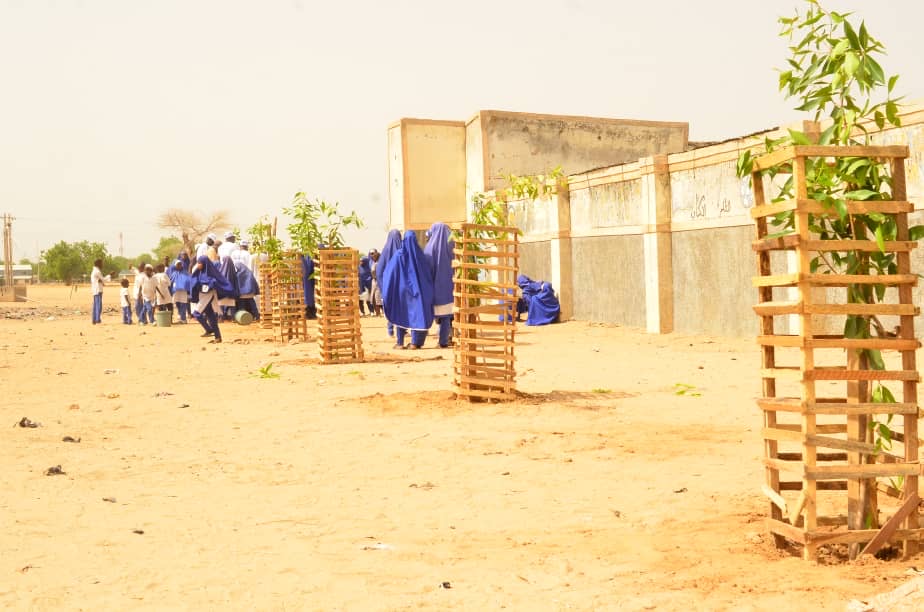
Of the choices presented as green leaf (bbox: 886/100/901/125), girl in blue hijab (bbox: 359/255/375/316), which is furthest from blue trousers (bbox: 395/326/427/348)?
green leaf (bbox: 886/100/901/125)

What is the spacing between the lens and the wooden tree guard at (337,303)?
1455 centimetres

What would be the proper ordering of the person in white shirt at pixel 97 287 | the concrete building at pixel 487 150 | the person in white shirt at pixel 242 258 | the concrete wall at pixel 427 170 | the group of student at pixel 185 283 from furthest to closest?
the concrete wall at pixel 427 170 < the concrete building at pixel 487 150 < the person in white shirt at pixel 97 287 < the person in white shirt at pixel 242 258 < the group of student at pixel 185 283

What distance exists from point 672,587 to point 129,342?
58.4 ft

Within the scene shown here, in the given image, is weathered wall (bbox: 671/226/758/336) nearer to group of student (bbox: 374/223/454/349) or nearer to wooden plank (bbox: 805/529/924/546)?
group of student (bbox: 374/223/454/349)

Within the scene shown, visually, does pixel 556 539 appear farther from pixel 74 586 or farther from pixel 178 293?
pixel 178 293

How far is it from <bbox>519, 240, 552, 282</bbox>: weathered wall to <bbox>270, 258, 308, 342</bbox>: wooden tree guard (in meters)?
6.36

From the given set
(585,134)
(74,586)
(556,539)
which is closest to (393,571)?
(556,539)

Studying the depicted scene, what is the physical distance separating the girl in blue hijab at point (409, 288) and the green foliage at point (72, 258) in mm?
70777

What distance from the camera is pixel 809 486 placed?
14.2ft

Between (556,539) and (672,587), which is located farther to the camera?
(556,539)

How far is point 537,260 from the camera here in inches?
982

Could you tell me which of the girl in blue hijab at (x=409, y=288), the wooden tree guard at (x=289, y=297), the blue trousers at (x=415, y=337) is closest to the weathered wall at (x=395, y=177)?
the wooden tree guard at (x=289, y=297)

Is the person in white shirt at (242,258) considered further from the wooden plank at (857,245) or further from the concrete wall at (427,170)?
the wooden plank at (857,245)

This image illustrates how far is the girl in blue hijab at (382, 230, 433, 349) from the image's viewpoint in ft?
52.6
